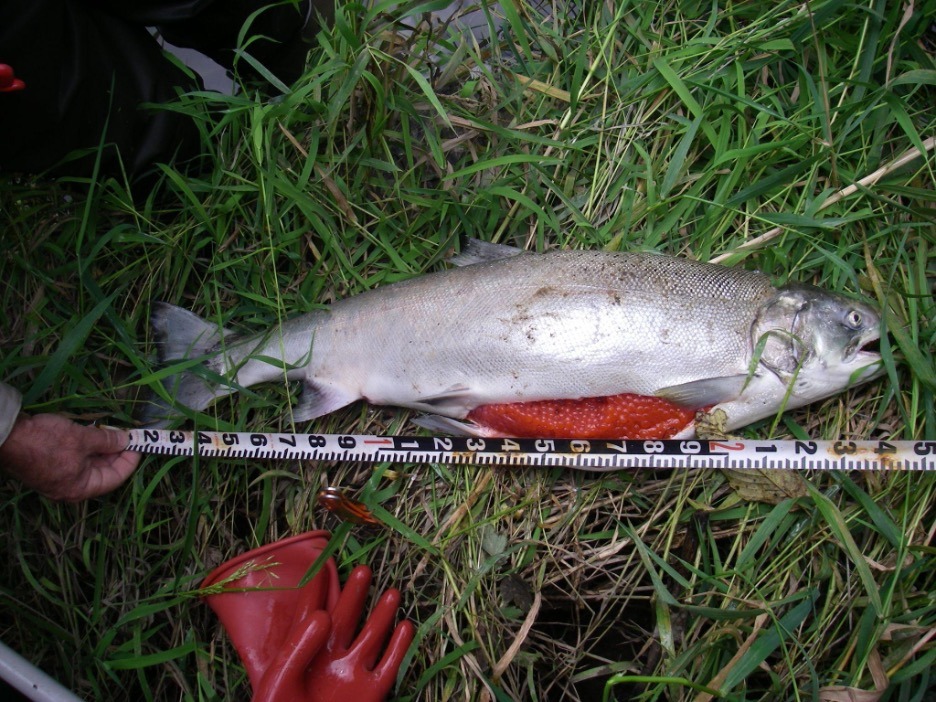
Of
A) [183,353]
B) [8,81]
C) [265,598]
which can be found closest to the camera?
[8,81]

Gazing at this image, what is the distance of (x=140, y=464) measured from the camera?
2.68 meters

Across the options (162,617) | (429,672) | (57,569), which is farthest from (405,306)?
(57,569)

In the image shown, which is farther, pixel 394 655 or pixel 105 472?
pixel 105 472

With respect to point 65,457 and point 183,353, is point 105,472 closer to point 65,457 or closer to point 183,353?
point 65,457

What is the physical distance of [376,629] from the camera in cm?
236

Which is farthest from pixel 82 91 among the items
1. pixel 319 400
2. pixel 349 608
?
pixel 349 608

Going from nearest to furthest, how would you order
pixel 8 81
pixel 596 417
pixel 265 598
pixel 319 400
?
pixel 8 81 < pixel 596 417 < pixel 265 598 < pixel 319 400

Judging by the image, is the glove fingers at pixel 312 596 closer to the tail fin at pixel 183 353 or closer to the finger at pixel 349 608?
the finger at pixel 349 608

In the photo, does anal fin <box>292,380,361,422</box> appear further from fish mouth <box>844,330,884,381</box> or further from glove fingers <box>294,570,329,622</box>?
fish mouth <box>844,330,884,381</box>

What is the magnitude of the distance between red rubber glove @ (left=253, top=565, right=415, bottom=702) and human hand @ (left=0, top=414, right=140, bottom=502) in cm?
111

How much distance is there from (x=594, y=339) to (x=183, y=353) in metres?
1.82

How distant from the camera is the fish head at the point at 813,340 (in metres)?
2.16

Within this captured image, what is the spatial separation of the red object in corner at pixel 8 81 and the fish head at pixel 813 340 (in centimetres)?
282

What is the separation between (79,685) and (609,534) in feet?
7.74
